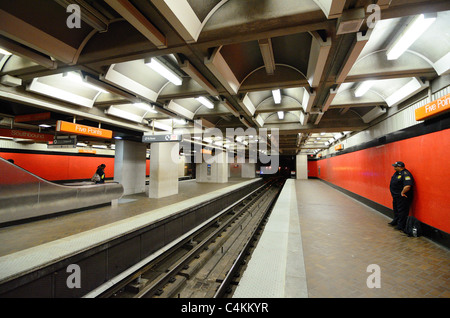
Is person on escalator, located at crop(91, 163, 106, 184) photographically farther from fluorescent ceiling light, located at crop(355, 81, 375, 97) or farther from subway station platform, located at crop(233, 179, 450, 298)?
fluorescent ceiling light, located at crop(355, 81, 375, 97)

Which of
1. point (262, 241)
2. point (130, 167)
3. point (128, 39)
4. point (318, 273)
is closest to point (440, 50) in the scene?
point (318, 273)

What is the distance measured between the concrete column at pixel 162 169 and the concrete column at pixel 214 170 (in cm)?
913

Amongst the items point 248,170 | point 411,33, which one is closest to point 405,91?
point 411,33

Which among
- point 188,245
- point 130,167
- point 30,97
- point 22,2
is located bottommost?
point 188,245

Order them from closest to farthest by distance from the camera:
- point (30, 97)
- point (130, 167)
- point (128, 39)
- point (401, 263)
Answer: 1. point (128, 39)
2. point (401, 263)
3. point (30, 97)
4. point (130, 167)

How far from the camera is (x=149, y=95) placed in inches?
212

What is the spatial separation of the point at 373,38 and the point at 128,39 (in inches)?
178

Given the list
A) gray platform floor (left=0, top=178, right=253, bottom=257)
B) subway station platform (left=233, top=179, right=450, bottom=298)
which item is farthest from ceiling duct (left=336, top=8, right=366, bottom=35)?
gray platform floor (left=0, top=178, right=253, bottom=257)

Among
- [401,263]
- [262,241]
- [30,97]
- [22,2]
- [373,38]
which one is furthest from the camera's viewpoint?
[30,97]

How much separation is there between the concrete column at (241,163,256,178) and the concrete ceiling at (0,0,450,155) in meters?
21.8

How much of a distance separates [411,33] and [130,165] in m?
11.7

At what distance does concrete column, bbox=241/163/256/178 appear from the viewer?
28.2m

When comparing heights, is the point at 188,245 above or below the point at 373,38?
below
